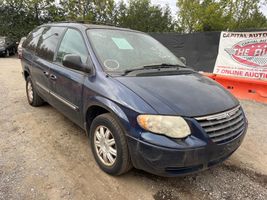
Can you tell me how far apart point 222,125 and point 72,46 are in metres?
2.36

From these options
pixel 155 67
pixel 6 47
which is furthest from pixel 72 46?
pixel 6 47

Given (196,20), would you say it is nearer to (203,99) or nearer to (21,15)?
(21,15)

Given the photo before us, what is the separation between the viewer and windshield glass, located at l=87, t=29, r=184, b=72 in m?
3.19

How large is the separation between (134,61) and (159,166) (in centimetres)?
151

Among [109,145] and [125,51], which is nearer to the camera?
[109,145]

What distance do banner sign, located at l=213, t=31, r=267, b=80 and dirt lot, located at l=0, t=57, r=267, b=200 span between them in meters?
3.29

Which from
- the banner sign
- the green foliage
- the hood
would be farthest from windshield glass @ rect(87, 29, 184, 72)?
the green foliage

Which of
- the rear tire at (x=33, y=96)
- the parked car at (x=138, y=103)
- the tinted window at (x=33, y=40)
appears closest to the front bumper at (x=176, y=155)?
the parked car at (x=138, y=103)

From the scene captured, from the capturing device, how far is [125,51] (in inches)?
136

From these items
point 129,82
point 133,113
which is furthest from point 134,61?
point 133,113

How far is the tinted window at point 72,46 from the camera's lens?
3375 millimetres

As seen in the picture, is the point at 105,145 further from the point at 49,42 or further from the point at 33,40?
the point at 33,40

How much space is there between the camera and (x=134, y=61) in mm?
3359

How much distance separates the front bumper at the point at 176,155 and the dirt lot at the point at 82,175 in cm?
40
